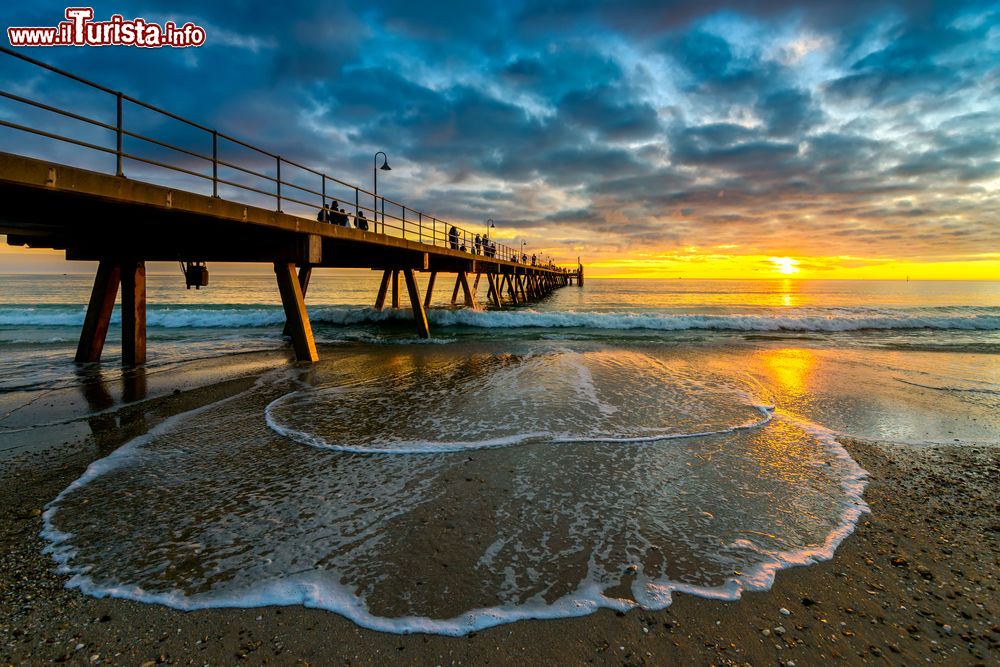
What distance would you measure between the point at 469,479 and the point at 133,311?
10.3m

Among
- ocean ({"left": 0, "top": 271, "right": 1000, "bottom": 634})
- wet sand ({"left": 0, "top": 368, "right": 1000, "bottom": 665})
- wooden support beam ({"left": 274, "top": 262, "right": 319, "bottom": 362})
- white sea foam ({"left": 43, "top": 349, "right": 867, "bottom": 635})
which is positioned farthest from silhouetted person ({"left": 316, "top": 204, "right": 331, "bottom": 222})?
wet sand ({"left": 0, "top": 368, "right": 1000, "bottom": 665})

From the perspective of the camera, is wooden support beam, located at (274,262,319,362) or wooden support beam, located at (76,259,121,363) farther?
wooden support beam, located at (274,262,319,362)

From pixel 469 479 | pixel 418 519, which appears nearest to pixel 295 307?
pixel 469 479

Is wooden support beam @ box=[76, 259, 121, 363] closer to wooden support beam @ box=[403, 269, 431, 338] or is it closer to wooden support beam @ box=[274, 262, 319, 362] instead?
wooden support beam @ box=[274, 262, 319, 362]

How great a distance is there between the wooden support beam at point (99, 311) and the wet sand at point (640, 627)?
8.90 m

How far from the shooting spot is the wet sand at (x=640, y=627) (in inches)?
81.4

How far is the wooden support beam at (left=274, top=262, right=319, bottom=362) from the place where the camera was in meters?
9.98

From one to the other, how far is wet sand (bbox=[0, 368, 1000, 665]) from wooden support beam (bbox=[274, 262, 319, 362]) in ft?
24.3

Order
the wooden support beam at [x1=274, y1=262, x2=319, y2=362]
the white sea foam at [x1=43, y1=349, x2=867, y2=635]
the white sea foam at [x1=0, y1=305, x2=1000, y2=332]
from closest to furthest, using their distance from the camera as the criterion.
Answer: the white sea foam at [x1=43, y1=349, x2=867, y2=635]
the wooden support beam at [x1=274, y1=262, x2=319, y2=362]
the white sea foam at [x1=0, y1=305, x2=1000, y2=332]

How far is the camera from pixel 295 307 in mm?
10055

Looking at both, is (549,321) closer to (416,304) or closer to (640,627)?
(416,304)

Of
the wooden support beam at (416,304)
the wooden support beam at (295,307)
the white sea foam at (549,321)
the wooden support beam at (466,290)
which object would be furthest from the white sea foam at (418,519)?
the wooden support beam at (466,290)

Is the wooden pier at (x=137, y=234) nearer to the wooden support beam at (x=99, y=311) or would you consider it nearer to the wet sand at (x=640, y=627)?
the wooden support beam at (x=99, y=311)

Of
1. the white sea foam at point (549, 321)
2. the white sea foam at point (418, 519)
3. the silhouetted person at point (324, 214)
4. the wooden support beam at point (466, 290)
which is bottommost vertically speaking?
the white sea foam at point (418, 519)
